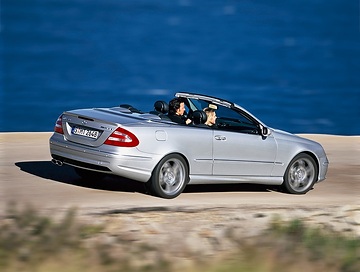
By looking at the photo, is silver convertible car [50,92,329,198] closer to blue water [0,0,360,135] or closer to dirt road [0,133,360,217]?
dirt road [0,133,360,217]

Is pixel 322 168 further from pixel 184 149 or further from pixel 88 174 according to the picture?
pixel 88 174

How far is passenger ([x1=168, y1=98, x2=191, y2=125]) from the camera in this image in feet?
40.7

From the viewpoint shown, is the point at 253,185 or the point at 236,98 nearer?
the point at 253,185

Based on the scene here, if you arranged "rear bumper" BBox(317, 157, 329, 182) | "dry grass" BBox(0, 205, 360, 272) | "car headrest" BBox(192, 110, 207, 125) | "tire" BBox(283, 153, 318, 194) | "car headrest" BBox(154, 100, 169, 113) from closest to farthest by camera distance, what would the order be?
"dry grass" BBox(0, 205, 360, 272)
"car headrest" BBox(192, 110, 207, 125)
"car headrest" BBox(154, 100, 169, 113)
"tire" BBox(283, 153, 318, 194)
"rear bumper" BBox(317, 157, 329, 182)

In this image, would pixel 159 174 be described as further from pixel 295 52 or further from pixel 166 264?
pixel 295 52

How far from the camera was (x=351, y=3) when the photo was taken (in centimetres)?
1972

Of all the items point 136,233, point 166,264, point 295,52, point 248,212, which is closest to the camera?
point 166,264

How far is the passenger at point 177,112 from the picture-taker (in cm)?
1241

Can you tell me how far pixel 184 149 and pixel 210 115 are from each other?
95 cm

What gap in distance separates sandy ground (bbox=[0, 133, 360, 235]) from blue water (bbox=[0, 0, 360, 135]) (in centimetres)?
283

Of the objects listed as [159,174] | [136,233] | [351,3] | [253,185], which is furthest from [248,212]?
[351,3]

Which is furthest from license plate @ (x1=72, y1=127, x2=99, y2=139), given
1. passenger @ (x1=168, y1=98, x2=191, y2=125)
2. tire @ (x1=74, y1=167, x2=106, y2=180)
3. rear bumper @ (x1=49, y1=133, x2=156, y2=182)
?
passenger @ (x1=168, y1=98, x2=191, y2=125)

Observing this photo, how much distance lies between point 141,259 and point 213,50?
11.4 m

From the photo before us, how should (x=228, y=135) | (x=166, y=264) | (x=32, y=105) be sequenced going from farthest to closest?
(x=32, y=105), (x=228, y=135), (x=166, y=264)
